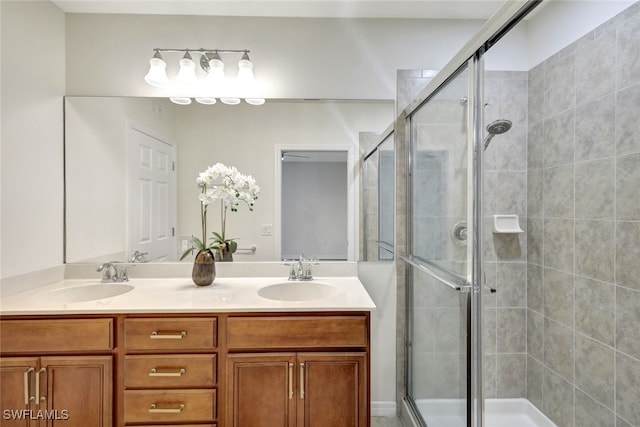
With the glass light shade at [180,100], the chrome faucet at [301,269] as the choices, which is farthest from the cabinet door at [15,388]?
the glass light shade at [180,100]

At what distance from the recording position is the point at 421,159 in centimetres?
172

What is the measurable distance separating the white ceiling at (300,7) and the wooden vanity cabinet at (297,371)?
172cm

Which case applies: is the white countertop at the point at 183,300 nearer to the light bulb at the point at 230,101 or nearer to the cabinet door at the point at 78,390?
the cabinet door at the point at 78,390

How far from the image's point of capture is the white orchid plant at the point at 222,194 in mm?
1812

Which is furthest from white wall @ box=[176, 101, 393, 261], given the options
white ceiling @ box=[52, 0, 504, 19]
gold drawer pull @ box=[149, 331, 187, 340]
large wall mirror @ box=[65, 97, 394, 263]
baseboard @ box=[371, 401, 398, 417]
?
baseboard @ box=[371, 401, 398, 417]

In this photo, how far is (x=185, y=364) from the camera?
4.57 feet

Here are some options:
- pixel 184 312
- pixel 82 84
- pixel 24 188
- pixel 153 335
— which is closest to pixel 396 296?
pixel 184 312

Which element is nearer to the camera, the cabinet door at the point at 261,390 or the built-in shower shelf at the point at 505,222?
the cabinet door at the point at 261,390

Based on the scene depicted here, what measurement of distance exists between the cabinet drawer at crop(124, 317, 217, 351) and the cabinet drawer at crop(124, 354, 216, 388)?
0.16ft

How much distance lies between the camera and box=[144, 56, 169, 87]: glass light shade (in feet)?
5.88

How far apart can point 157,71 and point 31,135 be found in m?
0.74

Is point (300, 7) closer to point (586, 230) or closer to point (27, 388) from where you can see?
point (586, 230)

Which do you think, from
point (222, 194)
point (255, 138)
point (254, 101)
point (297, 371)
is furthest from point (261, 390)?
point (254, 101)

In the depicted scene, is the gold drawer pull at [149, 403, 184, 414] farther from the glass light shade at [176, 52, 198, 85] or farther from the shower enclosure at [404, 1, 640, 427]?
the glass light shade at [176, 52, 198, 85]
